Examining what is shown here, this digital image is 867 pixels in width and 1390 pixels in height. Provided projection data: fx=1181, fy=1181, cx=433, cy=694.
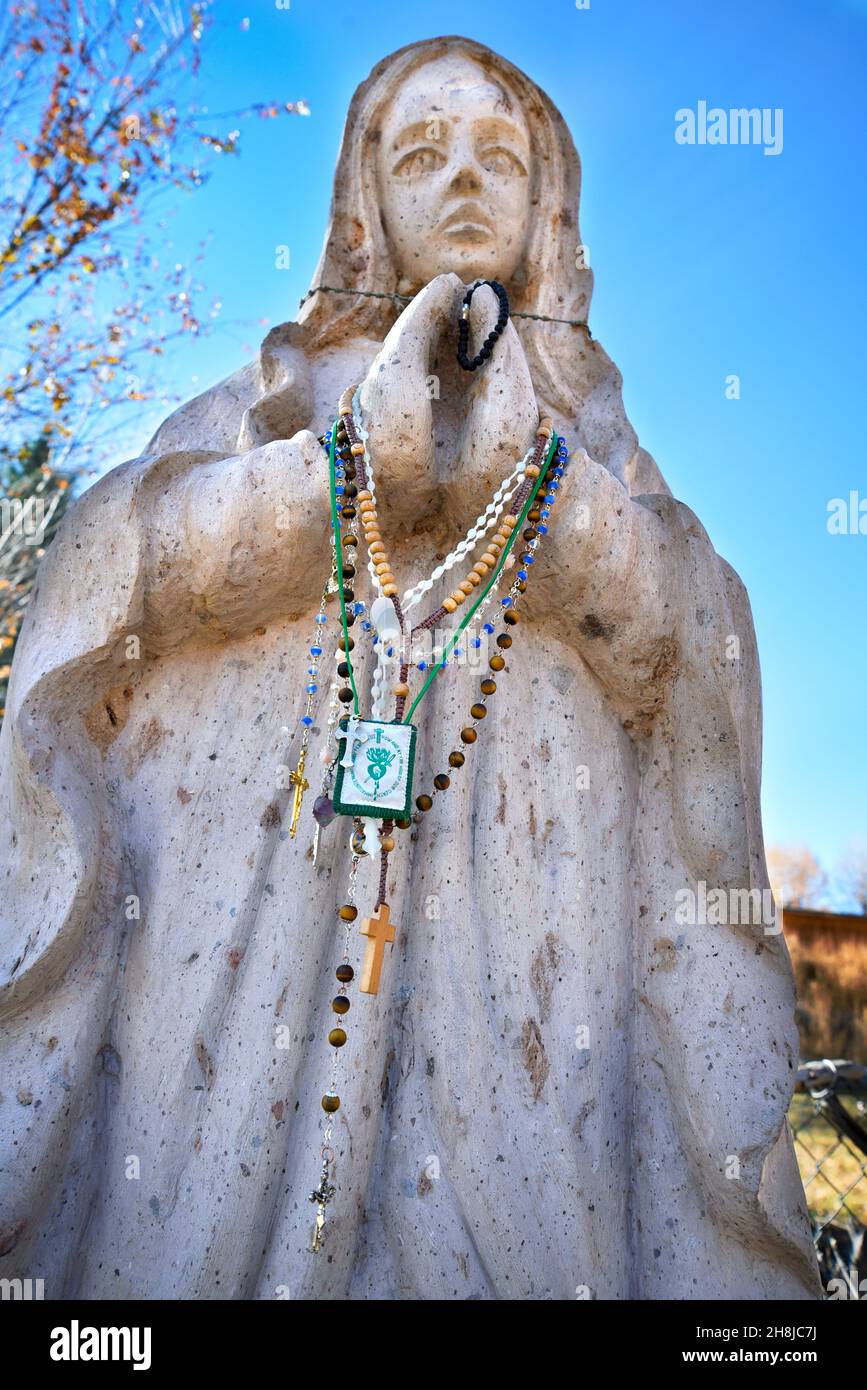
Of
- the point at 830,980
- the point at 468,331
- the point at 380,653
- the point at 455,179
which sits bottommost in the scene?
the point at 830,980

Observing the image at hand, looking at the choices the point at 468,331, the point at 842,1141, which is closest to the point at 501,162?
the point at 468,331

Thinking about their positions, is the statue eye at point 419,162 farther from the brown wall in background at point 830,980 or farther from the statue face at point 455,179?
the brown wall in background at point 830,980

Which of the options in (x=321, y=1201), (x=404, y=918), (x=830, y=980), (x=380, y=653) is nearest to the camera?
(x=321, y=1201)

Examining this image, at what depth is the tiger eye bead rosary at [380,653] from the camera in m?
2.43

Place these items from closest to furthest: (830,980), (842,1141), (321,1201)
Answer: (321,1201), (842,1141), (830,980)

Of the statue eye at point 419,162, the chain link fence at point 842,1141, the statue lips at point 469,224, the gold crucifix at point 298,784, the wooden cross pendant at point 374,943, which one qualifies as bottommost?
the chain link fence at point 842,1141

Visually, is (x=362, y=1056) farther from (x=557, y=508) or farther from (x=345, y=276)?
(x=345, y=276)

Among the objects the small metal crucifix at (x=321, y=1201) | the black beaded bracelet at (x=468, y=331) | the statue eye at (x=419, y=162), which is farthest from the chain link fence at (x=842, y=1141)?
the statue eye at (x=419, y=162)

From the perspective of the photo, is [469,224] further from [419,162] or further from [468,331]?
[468,331]

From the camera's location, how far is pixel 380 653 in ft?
8.43

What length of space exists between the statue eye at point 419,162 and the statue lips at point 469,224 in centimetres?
20

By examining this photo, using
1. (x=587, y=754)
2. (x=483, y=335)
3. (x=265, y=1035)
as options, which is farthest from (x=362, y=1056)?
(x=483, y=335)

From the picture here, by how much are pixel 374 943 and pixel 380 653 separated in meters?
0.62

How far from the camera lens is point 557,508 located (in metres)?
2.83
